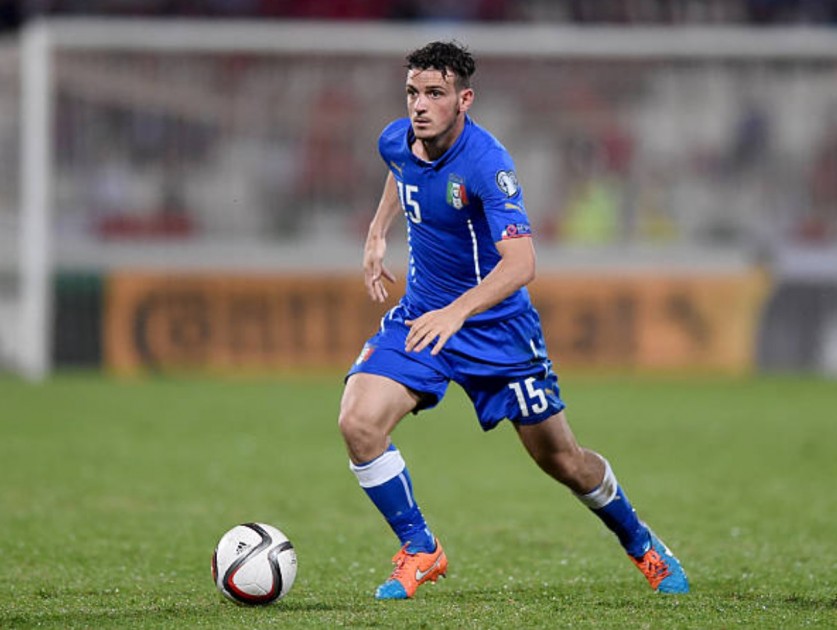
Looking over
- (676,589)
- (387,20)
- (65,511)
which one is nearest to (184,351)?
(387,20)

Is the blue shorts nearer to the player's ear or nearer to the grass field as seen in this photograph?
the grass field

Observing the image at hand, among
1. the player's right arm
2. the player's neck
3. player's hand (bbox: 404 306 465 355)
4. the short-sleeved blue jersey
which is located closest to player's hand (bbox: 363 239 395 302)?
the player's right arm

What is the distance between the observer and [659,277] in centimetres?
1733

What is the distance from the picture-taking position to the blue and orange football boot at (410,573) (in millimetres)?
6094

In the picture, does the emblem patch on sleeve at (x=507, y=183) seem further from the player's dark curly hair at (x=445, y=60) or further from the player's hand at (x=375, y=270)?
the player's hand at (x=375, y=270)

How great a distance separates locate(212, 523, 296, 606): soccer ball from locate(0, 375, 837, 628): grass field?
0.25 feet

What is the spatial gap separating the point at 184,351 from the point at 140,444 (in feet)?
16.4

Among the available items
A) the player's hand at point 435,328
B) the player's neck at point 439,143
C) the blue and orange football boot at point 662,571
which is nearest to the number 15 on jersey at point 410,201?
the player's neck at point 439,143

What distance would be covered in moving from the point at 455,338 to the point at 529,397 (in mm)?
378

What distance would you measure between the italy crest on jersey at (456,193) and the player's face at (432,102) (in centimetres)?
19

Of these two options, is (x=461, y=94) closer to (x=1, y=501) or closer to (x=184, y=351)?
(x=1, y=501)

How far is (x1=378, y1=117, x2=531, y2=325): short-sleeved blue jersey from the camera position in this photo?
6.03 metres

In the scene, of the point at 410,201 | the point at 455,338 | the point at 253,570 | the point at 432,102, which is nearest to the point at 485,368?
the point at 455,338

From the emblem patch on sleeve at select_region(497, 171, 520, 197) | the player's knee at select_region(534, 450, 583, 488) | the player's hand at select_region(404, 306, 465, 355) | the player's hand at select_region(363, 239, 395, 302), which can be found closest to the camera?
the player's hand at select_region(404, 306, 465, 355)
